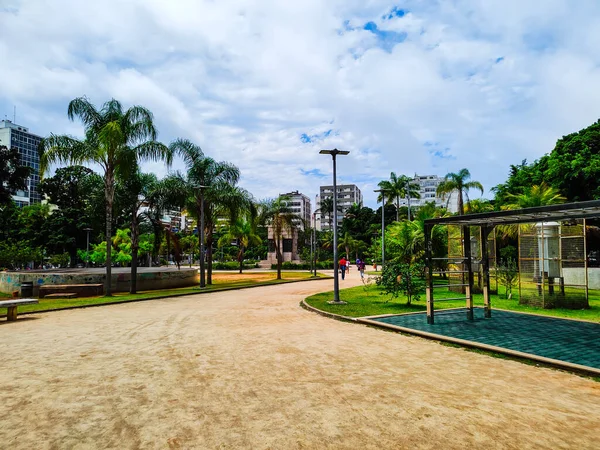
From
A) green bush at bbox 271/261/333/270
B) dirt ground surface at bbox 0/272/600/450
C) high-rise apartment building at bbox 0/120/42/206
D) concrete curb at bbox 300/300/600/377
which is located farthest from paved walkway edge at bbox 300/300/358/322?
high-rise apartment building at bbox 0/120/42/206

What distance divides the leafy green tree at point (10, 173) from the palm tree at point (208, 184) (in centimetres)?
1409

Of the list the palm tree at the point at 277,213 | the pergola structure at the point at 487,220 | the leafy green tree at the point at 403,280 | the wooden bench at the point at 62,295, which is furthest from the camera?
the palm tree at the point at 277,213

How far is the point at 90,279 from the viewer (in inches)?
883

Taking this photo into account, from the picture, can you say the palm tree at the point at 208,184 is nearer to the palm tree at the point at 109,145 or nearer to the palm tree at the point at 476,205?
the palm tree at the point at 109,145

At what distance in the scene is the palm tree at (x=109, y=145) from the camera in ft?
63.6

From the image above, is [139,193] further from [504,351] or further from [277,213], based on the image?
[504,351]

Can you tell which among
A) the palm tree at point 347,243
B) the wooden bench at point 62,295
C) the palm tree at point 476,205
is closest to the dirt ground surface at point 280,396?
the wooden bench at point 62,295

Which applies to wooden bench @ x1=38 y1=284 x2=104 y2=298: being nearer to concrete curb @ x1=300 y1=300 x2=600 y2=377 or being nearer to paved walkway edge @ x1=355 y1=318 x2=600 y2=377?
concrete curb @ x1=300 y1=300 x2=600 y2=377

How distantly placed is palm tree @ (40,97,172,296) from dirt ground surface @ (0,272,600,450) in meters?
12.7

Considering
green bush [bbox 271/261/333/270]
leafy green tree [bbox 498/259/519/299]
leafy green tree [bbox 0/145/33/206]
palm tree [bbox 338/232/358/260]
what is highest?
leafy green tree [bbox 0/145/33/206]

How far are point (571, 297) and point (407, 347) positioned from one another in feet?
31.2

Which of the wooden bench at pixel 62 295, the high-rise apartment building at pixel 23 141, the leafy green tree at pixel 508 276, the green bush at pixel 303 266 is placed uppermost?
the high-rise apartment building at pixel 23 141

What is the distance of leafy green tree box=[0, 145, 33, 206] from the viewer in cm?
2975

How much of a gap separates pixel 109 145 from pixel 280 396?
18214 millimetres
